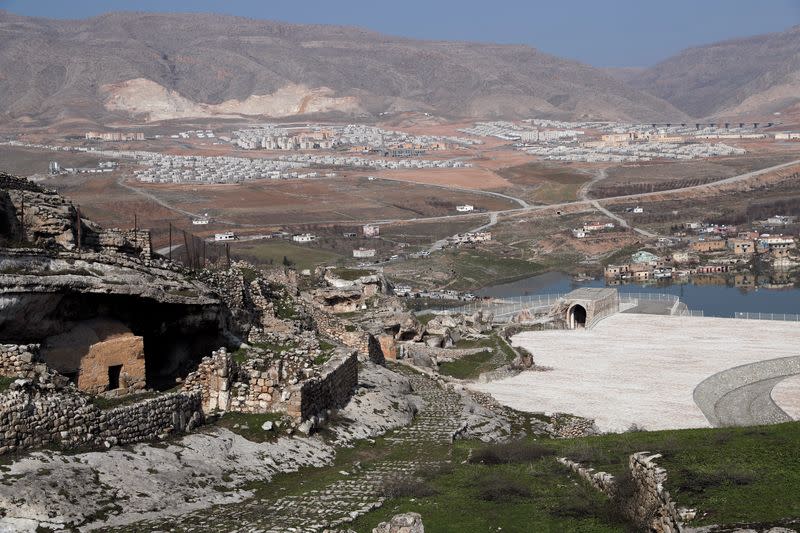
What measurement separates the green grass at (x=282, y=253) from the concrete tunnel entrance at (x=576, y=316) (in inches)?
1308

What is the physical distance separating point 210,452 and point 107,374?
213 centimetres

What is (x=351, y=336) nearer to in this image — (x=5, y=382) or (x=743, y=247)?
(x=5, y=382)

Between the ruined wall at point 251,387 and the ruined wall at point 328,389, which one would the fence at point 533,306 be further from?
the ruined wall at point 251,387

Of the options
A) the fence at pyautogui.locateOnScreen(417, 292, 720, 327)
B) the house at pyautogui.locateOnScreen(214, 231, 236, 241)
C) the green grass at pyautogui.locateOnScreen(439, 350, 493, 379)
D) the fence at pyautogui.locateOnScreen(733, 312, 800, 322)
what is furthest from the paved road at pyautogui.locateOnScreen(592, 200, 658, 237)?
the green grass at pyautogui.locateOnScreen(439, 350, 493, 379)

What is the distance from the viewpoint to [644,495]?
11.2 meters

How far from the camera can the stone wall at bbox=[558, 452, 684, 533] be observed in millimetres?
10312

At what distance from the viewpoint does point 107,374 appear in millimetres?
14891

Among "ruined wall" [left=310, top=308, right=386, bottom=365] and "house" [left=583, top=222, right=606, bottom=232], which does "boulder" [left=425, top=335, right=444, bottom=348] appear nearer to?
"ruined wall" [left=310, top=308, right=386, bottom=365]

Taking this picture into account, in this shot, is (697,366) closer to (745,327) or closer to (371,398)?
(745,327)

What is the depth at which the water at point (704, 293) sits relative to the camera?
245 feet

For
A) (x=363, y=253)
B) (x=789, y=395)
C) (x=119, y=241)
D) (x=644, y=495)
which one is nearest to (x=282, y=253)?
(x=363, y=253)

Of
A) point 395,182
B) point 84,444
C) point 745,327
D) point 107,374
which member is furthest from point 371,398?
point 395,182

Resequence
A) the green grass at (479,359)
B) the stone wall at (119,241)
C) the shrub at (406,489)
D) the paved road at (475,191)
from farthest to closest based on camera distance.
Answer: the paved road at (475,191)
the green grass at (479,359)
the stone wall at (119,241)
the shrub at (406,489)

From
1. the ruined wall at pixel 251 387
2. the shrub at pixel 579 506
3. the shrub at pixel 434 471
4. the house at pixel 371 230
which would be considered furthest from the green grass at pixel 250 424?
the house at pixel 371 230
